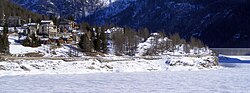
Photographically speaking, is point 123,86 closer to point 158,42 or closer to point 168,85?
point 168,85

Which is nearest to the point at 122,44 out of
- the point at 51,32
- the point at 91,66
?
the point at 51,32

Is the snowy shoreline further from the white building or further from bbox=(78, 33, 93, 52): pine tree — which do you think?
the white building

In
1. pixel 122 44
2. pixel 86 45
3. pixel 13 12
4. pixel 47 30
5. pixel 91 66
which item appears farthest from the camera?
pixel 13 12

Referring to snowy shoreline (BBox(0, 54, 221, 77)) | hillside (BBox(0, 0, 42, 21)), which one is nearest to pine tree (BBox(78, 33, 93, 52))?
snowy shoreline (BBox(0, 54, 221, 77))

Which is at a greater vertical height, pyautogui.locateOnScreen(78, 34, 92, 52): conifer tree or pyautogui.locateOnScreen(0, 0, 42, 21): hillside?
pyautogui.locateOnScreen(0, 0, 42, 21): hillside

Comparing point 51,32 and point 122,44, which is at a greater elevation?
point 51,32

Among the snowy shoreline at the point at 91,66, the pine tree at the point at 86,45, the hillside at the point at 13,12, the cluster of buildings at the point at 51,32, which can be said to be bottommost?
the snowy shoreline at the point at 91,66

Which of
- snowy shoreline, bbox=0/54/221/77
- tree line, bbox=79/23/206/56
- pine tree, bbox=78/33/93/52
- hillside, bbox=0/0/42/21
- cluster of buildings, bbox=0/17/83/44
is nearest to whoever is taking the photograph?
snowy shoreline, bbox=0/54/221/77

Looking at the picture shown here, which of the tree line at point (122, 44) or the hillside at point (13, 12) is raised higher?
the hillside at point (13, 12)

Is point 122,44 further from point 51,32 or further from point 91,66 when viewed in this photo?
point 91,66

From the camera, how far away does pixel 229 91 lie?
1586 inches

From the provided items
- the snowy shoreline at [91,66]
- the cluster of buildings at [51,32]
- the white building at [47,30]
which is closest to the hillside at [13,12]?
the cluster of buildings at [51,32]

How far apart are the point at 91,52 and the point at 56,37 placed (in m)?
17.6

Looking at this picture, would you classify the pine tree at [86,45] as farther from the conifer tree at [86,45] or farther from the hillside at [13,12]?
the hillside at [13,12]
